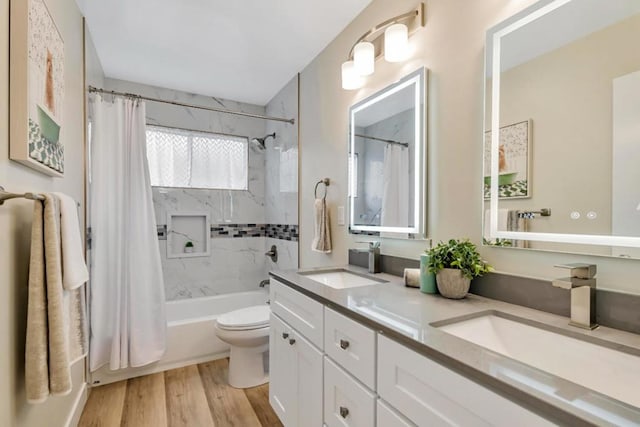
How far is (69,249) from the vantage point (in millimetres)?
1122

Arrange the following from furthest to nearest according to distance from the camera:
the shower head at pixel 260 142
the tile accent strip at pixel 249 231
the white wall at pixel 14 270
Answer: the shower head at pixel 260 142 < the tile accent strip at pixel 249 231 < the white wall at pixel 14 270

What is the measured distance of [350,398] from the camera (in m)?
1.04

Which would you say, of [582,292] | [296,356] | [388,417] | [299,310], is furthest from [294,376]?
[582,292]

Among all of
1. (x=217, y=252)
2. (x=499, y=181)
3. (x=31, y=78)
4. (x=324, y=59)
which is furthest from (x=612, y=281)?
(x=217, y=252)

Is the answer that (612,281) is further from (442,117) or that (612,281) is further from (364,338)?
(442,117)

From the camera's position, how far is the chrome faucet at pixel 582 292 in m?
0.84

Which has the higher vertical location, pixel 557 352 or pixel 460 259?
pixel 460 259

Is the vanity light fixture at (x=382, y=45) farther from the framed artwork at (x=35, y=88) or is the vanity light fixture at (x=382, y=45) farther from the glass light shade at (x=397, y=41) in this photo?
the framed artwork at (x=35, y=88)

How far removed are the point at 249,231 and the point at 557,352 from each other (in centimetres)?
296

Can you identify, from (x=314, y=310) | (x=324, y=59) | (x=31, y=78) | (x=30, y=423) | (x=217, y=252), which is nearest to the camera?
(x=31, y=78)

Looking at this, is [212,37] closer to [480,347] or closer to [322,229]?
[322,229]

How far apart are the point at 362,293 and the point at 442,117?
85 cm

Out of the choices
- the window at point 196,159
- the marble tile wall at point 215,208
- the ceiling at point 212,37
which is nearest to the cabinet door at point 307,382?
the ceiling at point 212,37

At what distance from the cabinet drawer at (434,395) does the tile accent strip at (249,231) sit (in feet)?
6.42
